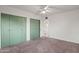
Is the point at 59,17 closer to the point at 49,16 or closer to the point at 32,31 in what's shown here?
the point at 49,16

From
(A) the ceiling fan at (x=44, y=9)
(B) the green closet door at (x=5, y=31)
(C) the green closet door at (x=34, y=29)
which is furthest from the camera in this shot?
(C) the green closet door at (x=34, y=29)

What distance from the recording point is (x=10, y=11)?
1152mm

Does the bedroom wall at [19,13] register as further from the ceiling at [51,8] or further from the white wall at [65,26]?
the white wall at [65,26]

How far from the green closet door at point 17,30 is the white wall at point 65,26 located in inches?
17.3

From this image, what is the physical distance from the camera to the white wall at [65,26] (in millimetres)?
1244

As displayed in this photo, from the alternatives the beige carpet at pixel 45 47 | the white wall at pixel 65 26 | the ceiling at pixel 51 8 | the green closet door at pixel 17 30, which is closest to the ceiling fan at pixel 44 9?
the ceiling at pixel 51 8

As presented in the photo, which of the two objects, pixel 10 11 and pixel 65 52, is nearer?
pixel 10 11

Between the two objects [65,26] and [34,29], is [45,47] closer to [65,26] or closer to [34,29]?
[34,29]

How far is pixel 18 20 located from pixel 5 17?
192 mm

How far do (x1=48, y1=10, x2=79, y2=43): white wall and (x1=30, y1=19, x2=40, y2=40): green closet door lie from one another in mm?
192

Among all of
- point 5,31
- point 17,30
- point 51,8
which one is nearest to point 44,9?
point 51,8

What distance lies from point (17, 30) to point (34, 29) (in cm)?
29

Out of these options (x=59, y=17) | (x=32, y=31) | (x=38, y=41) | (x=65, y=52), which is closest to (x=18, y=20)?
(x=32, y=31)
